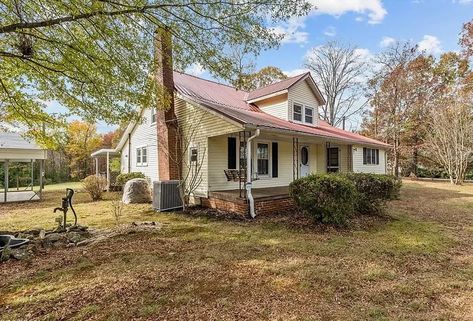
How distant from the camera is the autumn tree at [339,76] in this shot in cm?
2945

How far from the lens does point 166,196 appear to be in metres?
9.78

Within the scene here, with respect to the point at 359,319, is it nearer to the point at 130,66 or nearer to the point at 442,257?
the point at 442,257

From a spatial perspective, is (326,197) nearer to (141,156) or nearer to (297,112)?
(297,112)

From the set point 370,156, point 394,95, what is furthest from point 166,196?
point 394,95

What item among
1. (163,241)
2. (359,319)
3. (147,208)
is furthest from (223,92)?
(359,319)

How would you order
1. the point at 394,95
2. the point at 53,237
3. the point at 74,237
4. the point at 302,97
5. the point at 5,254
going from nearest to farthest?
the point at 5,254 < the point at 53,237 < the point at 74,237 < the point at 302,97 < the point at 394,95

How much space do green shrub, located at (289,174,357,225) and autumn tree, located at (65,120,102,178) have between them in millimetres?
25849

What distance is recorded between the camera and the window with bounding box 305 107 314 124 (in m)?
13.9

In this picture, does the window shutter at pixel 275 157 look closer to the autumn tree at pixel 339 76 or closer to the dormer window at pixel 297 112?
the dormer window at pixel 297 112

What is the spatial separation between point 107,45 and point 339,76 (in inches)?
A: 1129

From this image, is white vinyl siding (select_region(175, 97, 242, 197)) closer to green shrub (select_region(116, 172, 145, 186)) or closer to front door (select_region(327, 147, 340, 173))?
green shrub (select_region(116, 172, 145, 186))

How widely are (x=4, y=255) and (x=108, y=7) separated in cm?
531

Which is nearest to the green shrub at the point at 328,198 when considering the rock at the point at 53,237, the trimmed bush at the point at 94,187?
the rock at the point at 53,237

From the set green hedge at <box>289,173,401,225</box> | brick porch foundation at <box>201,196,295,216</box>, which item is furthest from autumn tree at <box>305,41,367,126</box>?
green hedge at <box>289,173,401,225</box>
